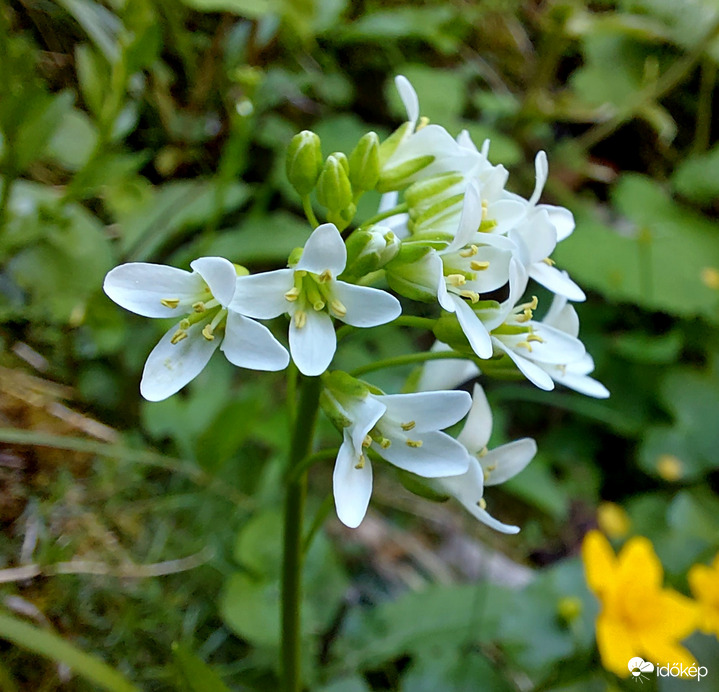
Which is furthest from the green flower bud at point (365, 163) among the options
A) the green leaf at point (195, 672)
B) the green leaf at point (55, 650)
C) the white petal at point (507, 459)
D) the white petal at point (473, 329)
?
the green leaf at point (55, 650)

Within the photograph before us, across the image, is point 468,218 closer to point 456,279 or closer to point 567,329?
point 456,279

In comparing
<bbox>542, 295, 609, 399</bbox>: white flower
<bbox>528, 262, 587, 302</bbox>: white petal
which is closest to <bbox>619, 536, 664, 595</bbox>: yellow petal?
<bbox>542, 295, 609, 399</bbox>: white flower

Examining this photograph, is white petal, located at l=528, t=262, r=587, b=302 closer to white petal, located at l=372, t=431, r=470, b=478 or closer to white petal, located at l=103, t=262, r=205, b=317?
white petal, located at l=372, t=431, r=470, b=478

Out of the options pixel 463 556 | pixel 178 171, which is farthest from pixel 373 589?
pixel 178 171

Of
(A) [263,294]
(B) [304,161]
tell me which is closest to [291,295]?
(A) [263,294]

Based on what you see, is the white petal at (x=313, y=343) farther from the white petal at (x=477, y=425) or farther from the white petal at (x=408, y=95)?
the white petal at (x=408, y=95)

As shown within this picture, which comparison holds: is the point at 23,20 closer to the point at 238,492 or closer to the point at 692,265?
the point at 238,492
